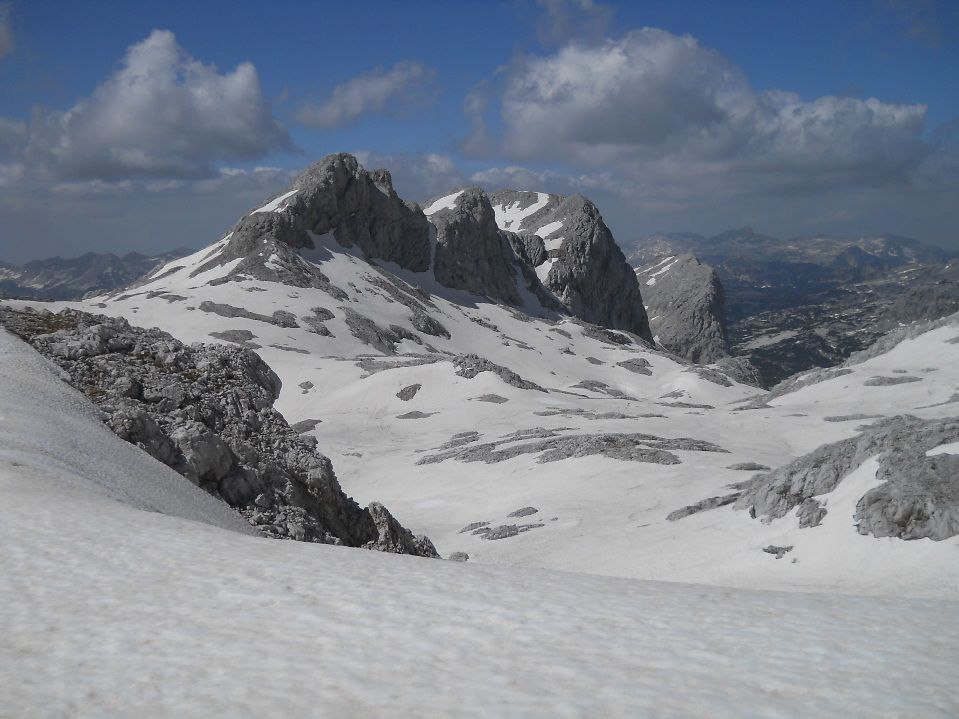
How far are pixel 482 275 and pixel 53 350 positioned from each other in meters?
135

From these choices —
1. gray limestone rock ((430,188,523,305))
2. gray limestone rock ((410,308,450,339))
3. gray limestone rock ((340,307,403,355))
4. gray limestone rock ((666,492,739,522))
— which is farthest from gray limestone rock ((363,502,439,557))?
gray limestone rock ((430,188,523,305))

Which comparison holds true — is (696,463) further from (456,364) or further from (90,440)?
(456,364)

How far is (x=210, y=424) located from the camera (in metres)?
17.9

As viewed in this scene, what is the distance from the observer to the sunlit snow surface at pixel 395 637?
228 inches

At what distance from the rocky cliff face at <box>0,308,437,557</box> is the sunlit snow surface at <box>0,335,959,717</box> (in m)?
5.55

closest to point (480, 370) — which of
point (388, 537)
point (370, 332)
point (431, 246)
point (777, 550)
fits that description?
point (370, 332)

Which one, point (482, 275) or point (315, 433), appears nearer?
point (315, 433)

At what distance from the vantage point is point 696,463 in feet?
120

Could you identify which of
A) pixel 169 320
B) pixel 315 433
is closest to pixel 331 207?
pixel 169 320

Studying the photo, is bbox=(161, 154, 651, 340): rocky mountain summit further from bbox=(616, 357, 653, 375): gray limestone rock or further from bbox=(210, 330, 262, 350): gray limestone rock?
bbox=(616, 357, 653, 375): gray limestone rock

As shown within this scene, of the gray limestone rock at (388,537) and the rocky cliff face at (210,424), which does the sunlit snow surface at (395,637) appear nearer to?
the rocky cliff face at (210,424)

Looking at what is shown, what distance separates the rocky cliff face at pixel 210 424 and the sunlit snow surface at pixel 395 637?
5.55m

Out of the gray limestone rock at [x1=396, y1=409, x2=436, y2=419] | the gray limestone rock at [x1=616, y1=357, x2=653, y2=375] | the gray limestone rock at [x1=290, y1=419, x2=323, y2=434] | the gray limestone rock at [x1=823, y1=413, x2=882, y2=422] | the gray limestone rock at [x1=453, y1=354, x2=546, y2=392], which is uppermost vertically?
the gray limestone rock at [x1=616, y1=357, x2=653, y2=375]

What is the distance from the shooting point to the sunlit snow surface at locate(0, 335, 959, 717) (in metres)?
5.78
